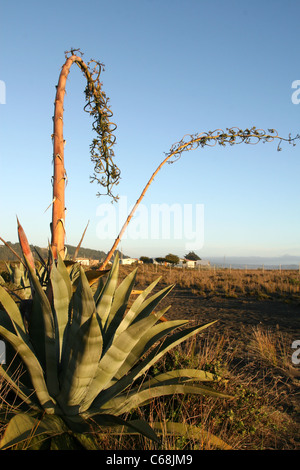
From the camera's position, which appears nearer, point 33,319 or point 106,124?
point 33,319

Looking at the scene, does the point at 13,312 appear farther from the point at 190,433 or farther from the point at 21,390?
the point at 190,433

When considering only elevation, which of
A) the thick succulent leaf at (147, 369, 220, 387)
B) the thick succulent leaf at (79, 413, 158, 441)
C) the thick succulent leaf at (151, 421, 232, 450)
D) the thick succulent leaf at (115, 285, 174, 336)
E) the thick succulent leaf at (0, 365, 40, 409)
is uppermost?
the thick succulent leaf at (115, 285, 174, 336)

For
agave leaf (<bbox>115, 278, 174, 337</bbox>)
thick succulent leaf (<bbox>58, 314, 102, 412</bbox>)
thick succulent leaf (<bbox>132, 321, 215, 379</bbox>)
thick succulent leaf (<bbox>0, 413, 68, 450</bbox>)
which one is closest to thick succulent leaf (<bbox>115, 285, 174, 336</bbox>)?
agave leaf (<bbox>115, 278, 174, 337</bbox>)

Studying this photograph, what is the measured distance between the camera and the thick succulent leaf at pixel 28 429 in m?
1.93

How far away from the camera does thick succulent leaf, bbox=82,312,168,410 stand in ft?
7.92

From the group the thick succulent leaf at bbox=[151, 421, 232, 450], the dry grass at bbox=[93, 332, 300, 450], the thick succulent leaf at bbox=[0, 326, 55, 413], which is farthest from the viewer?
the dry grass at bbox=[93, 332, 300, 450]

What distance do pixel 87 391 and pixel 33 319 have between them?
71cm

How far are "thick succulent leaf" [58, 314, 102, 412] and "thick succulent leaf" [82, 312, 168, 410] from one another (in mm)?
76

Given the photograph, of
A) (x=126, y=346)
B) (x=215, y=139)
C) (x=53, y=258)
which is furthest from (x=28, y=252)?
(x=215, y=139)

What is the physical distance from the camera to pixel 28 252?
8.25ft

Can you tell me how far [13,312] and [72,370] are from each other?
668 mm

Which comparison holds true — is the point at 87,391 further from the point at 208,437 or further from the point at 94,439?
the point at 208,437

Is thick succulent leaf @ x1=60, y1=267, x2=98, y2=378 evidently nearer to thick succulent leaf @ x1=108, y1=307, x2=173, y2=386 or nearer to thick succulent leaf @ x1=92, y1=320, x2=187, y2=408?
thick succulent leaf @ x1=92, y1=320, x2=187, y2=408

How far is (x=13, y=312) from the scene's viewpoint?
8.41ft
